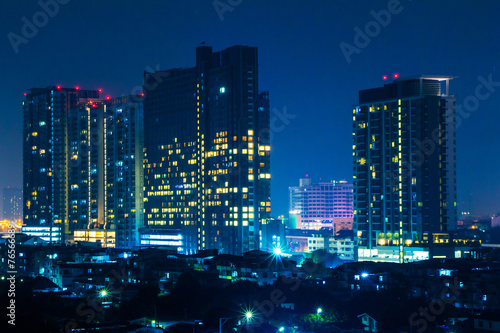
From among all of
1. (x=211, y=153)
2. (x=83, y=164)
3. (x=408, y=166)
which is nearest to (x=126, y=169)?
(x=83, y=164)

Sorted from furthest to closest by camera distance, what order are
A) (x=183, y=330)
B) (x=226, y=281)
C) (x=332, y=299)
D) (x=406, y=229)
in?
(x=406, y=229)
(x=226, y=281)
(x=332, y=299)
(x=183, y=330)

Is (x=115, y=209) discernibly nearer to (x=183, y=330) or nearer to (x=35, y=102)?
(x=35, y=102)

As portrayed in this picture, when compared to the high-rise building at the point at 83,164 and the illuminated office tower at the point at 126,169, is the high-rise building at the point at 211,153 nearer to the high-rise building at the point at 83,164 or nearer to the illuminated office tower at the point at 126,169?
the illuminated office tower at the point at 126,169

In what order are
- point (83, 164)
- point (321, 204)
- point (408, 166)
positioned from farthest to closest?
1. point (321, 204)
2. point (83, 164)
3. point (408, 166)

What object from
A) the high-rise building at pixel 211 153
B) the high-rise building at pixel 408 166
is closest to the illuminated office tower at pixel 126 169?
the high-rise building at pixel 211 153

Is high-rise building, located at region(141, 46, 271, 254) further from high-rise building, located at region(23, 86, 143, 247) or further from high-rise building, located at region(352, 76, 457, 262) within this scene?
high-rise building, located at region(352, 76, 457, 262)

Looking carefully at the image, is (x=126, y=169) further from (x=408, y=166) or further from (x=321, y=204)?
(x=321, y=204)

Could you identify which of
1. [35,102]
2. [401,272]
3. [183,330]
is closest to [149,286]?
[183,330]

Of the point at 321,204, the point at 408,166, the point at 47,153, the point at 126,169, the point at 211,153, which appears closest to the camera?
the point at 408,166
